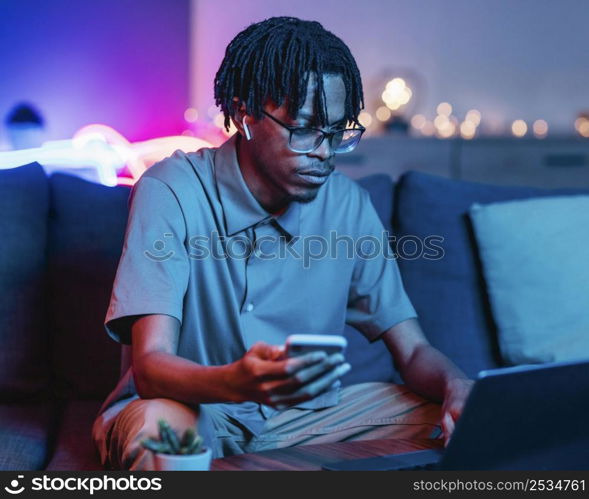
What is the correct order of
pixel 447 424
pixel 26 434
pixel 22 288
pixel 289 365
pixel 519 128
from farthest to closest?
→ pixel 519 128 → pixel 22 288 → pixel 26 434 → pixel 447 424 → pixel 289 365

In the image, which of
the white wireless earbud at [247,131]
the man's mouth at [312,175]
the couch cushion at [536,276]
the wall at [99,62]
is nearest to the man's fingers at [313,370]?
the man's mouth at [312,175]

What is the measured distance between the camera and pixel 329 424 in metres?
1.57

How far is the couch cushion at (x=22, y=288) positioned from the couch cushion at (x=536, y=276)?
3.49ft

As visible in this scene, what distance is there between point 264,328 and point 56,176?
0.74m


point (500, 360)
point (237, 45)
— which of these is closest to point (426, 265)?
point (500, 360)

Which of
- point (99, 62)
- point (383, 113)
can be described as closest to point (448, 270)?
point (383, 113)

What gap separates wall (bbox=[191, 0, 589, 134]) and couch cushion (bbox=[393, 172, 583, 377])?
2069mm

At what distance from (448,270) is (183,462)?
3.88ft

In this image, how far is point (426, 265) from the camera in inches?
79.8

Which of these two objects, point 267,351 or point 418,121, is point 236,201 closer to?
point 267,351

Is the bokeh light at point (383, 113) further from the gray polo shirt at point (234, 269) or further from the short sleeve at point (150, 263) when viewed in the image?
the short sleeve at point (150, 263)

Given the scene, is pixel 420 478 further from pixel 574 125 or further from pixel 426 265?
pixel 574 125

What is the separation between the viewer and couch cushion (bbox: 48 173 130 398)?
1.88 m

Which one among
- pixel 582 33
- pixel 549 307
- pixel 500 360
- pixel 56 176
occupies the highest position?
pixel 582 33
